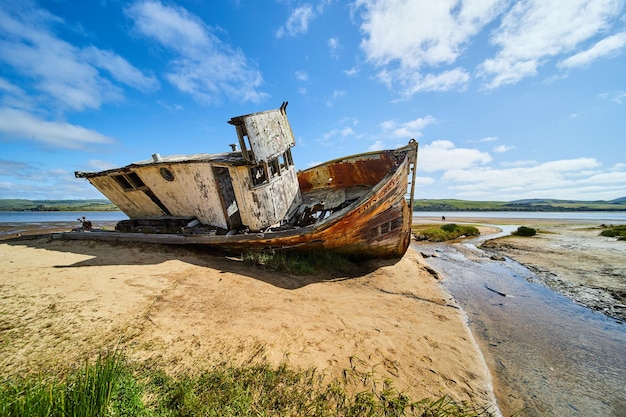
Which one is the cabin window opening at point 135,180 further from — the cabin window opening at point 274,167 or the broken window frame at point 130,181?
the cabin window opening at point 274,167

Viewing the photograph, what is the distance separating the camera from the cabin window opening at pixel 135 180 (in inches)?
357

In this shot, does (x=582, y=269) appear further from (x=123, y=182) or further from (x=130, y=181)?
(x=123, y=182)

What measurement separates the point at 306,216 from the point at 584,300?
8.28m

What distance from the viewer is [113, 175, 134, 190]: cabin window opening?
30.6 ft

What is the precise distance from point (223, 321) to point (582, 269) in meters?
11.9

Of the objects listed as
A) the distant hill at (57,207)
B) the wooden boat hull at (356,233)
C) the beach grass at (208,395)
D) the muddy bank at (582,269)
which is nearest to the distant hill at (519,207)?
the muddy bank at (582,269)

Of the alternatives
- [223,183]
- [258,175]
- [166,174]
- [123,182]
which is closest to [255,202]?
[258,175]

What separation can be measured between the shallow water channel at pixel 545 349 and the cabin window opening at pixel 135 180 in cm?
1150

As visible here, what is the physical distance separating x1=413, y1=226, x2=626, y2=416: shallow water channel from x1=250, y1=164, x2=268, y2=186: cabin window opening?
664 cm

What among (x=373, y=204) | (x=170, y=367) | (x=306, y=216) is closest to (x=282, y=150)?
(x=306, y=216)

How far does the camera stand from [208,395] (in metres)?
2.24

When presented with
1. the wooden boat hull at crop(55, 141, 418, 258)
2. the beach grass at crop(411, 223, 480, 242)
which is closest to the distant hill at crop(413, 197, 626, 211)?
the beach grass at crop(411, 223, 480, 242)

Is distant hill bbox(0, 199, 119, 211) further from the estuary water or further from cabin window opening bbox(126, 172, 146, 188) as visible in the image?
cabin window opening bbox(126, 172, 146, 188)

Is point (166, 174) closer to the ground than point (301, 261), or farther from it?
farther from it
